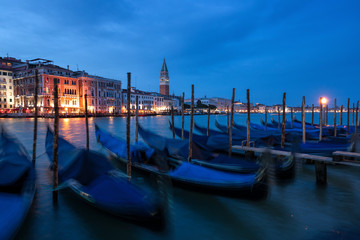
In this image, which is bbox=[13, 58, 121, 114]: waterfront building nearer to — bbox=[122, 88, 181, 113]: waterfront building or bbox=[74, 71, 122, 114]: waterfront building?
bbox=[74, 71, 122, 114]: waterfront building

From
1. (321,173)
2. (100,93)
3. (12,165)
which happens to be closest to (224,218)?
(321,173)

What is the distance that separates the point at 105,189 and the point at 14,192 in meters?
1.55

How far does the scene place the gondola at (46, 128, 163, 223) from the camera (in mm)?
2848

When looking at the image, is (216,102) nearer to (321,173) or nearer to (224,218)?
(321,173)

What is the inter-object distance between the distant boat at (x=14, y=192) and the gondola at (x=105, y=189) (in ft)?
1.73

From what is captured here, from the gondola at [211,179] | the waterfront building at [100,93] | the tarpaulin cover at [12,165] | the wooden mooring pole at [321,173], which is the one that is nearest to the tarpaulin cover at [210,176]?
the gondola at [211,179]

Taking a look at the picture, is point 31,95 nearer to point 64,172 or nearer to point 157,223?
point 64,172

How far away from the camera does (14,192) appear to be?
3.65m

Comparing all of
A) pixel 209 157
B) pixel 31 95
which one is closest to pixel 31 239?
pixel 209 157

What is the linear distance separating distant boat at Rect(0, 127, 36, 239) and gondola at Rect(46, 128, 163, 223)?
527mm

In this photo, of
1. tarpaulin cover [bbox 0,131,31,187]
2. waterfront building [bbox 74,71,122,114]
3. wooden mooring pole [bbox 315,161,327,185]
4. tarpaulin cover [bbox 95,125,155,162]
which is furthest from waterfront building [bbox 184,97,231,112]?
tarpaulin cover [bbox 0,131,31,187]

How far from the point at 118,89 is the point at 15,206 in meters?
39.5

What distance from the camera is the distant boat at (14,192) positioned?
110 inches

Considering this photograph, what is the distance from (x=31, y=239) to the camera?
3223mm
